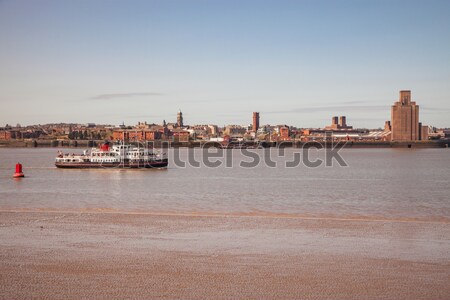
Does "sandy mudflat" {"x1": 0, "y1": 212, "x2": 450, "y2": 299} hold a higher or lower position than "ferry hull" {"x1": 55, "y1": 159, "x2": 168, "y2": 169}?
higher

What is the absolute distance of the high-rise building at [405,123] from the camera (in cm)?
19162

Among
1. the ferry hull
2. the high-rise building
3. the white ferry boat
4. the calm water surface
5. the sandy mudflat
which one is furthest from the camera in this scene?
the high-rise building

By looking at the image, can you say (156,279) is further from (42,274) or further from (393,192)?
(393,192)

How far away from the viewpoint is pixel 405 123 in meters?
193

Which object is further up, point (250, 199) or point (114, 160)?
point (114, 160)

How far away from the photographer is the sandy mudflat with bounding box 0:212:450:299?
9328 mm

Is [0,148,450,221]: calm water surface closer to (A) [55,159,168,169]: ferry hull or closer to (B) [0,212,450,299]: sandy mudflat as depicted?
(B) [0,212,450,299]: sandy mudflat

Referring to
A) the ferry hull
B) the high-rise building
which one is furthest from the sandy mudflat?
the high-rise building

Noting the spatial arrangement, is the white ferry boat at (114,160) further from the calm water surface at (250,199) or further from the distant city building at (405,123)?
the distant city building at (405,123)

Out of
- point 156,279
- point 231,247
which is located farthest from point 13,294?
point 231,247

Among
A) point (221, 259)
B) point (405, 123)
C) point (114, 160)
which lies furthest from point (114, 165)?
point (405, 123)

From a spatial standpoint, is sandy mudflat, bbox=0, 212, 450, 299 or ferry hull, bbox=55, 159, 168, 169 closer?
sandy mudflat, bbox=0, 212, 450, 299

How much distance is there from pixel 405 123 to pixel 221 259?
631ft

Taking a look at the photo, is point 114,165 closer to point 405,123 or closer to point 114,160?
point 114,160
